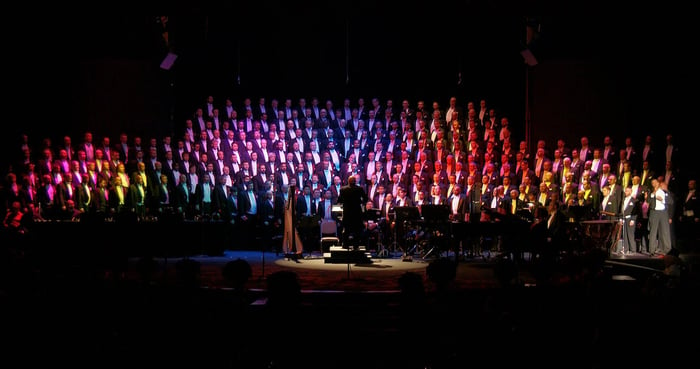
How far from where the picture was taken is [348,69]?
18359 millimetres

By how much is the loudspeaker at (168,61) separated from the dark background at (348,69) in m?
0.48

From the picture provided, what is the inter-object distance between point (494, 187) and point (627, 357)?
1032 cm

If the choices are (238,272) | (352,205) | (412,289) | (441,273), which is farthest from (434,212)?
(412,289)

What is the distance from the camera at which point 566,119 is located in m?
16.8

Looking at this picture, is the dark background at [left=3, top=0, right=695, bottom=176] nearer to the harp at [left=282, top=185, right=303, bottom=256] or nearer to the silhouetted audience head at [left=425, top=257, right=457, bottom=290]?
the harp at [left=282, top=185, right=303, bottom=256]

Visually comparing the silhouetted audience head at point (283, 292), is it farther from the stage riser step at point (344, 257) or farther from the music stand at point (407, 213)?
the music stand at point (407, 213)

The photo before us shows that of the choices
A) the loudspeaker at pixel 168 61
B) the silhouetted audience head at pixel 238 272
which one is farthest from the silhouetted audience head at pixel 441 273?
the loudspeaker at pixel 168 61

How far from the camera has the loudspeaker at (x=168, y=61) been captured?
1627 cm

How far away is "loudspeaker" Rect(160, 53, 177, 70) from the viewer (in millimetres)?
16266

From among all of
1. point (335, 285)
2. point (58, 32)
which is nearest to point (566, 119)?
point (335, 285)

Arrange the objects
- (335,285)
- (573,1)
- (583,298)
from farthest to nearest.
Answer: (573,1) < (335,285) < (583,298)

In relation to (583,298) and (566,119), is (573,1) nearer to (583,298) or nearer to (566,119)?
(583,298)

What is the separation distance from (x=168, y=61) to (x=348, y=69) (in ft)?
16.1

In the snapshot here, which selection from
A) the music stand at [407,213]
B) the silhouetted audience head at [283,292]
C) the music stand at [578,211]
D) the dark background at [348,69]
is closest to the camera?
the silhouetted audience head at [283,292]
